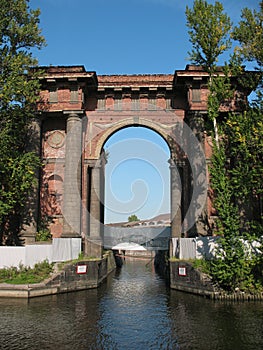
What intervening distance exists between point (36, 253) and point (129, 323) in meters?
7.58

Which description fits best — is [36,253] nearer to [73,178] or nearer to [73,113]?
[73,178]

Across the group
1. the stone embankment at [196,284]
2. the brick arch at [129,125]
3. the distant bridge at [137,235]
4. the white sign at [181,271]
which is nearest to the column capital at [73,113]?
the brick arch at [129,125]

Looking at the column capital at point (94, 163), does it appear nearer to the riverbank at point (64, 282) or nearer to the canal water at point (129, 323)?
the riverbank at point (64, 282)

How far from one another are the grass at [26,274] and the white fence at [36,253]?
1.06 feet

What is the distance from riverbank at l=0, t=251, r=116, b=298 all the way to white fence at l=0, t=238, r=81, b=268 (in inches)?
32.9

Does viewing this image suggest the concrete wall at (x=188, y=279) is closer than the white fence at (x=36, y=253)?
Yes

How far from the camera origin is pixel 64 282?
1716cm

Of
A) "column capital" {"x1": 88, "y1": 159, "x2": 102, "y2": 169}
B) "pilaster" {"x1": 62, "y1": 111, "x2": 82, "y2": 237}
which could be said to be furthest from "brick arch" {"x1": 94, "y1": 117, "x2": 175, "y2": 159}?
"pilaster" {"x1": 62, "y1": 111, "x2": 82, "y2": 237}

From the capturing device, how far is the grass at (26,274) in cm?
1598

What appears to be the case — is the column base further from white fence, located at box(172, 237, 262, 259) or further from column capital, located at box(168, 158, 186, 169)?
column capital, located at box(168, 158, 186, 169)

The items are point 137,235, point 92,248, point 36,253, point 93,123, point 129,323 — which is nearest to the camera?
point 129,323

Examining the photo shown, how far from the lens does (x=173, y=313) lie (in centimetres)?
1295

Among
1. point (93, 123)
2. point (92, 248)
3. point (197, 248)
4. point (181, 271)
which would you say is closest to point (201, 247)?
point (197, 248)

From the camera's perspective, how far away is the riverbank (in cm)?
1535
